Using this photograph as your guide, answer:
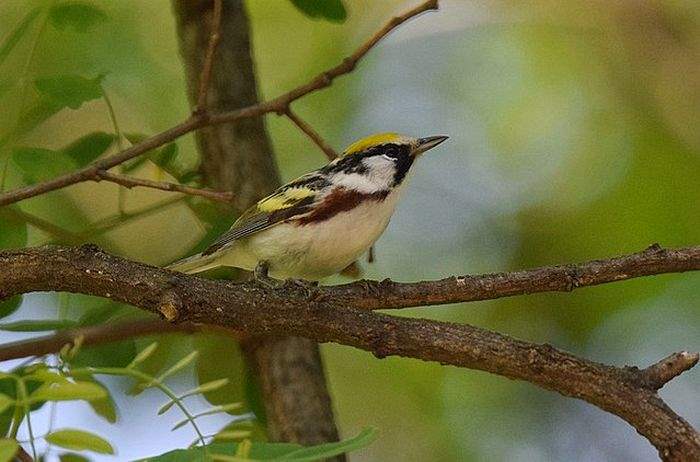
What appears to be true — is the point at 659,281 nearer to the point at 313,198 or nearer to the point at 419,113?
the point at 419,113

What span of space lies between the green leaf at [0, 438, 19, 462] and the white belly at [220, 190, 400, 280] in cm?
167

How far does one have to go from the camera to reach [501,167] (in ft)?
16.6

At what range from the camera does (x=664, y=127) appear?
183 inches

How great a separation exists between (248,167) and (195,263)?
2.10 feet

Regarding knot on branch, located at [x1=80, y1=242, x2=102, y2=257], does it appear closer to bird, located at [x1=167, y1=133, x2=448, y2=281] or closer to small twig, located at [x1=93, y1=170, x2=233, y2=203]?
small twig, located at [x1=93, y1=170, x2=233, y2=203]

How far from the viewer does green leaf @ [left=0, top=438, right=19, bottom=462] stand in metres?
1.30

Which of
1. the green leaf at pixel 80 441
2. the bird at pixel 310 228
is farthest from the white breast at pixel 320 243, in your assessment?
the green leaf at pixel 80 441

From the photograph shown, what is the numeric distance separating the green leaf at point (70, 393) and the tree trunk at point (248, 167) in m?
1.68

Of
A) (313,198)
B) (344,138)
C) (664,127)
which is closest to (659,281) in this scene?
→ (664,127)

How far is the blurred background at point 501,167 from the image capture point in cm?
445

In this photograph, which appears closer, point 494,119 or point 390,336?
point 390,336

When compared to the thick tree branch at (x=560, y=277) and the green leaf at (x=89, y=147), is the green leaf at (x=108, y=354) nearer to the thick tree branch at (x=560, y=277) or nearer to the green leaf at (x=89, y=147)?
the green leaf at (x=89, y=147)

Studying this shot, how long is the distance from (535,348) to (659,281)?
100 inches

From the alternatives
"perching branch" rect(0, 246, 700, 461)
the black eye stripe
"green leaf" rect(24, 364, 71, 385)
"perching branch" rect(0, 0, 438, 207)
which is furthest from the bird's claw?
the black eye stripe
